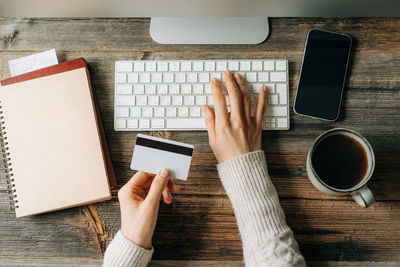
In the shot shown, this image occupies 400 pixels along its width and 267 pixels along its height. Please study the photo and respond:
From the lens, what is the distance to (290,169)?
25.2 inches

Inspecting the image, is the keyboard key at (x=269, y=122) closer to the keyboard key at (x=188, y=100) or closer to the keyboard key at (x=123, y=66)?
the keyboard key at (x=188, y=100)

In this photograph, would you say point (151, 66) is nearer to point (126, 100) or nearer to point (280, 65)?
point (126, 100)

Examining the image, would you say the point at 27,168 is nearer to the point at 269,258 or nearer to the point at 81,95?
the point at 81,95

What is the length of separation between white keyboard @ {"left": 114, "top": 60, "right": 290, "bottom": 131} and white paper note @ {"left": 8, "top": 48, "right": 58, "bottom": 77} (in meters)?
0.17

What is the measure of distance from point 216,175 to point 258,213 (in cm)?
13

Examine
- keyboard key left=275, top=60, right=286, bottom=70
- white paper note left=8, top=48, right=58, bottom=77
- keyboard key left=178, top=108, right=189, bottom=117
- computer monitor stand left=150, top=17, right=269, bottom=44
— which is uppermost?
computer monitor stand left=150, top=17, right=269, bottom=44

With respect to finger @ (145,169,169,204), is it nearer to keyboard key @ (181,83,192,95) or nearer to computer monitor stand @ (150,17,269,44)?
keyboard key @ (181,83,192,95)

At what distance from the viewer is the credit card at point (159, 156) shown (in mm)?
578

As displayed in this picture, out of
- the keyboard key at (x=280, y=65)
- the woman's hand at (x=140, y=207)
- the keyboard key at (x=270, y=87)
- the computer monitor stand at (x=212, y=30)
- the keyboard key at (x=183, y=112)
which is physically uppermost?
the computer monitor stand at (x=212, y=30)

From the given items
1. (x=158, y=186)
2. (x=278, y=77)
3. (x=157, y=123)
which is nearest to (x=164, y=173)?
(x=158, y=186)

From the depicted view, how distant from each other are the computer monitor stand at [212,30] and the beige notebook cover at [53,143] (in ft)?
0.72

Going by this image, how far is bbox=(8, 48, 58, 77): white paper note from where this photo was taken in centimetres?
67

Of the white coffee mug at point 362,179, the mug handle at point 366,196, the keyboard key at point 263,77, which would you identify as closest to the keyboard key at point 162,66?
the keyboard key at point 263,77

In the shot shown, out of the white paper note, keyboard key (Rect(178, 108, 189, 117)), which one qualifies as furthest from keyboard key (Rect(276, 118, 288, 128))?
the white paper note
